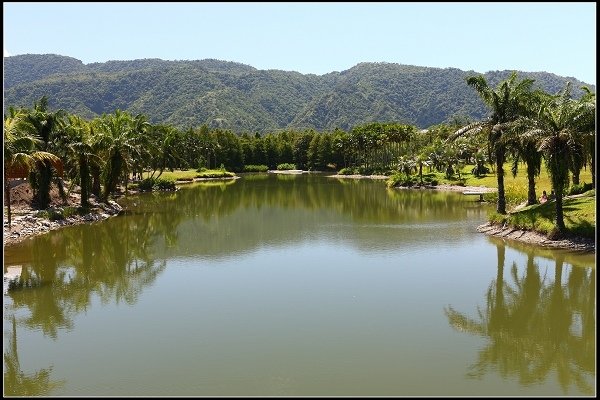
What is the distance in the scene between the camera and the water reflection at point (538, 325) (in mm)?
14516

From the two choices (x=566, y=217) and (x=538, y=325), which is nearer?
(x=538, y=325)

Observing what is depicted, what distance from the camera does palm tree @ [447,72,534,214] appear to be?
3728 centimetres

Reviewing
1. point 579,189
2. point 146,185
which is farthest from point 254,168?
point 579,189

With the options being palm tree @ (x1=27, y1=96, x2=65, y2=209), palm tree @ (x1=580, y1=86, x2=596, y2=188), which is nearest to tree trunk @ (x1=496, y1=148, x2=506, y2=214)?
palm tree @ (x1=580, y1=86, x2=596, y2=188)

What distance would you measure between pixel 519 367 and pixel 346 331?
17.1 feet

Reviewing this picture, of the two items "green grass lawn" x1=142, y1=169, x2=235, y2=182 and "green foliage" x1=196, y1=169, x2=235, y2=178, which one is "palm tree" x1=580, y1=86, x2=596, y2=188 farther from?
"green foliage" x1=196, y1=169, x2=235, y2=178

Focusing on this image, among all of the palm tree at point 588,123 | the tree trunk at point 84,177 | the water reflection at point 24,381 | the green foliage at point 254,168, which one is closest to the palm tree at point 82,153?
the tree trunk at point 84,177

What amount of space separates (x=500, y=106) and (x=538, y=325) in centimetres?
2269

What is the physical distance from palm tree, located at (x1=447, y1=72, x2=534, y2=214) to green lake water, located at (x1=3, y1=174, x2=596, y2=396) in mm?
6861

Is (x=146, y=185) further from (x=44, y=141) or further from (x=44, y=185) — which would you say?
(x=44, y=185)

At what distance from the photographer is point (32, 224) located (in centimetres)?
3903

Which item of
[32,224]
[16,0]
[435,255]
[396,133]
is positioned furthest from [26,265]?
[396,133]

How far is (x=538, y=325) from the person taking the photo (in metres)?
18.5

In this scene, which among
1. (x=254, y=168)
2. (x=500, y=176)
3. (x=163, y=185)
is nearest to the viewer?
(x=500, y=176)
